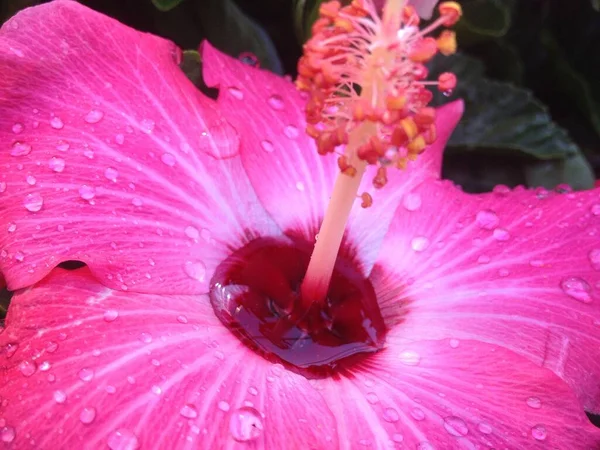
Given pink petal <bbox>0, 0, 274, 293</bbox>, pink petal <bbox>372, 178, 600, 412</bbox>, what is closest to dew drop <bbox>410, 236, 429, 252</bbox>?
pink petal <bbox>372, 178, 600, 412</bbox>

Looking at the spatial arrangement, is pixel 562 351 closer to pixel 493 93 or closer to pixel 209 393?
pixel 209 393

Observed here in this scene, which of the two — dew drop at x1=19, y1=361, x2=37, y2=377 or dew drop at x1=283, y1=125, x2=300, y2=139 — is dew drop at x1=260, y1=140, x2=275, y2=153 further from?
dew drop at x1=19, y1=361, x2=37, y2=377

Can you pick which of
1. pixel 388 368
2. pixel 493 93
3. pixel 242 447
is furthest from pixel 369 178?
pixel 242 447

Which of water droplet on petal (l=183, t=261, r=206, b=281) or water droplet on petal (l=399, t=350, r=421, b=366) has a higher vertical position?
water droplet on petal (l=183, t=261, r=206, b=281)

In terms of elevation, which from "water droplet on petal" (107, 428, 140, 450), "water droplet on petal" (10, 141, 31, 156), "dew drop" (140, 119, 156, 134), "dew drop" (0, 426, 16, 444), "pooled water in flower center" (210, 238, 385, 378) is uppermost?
"dew drop" (140, 119, 156, 134)

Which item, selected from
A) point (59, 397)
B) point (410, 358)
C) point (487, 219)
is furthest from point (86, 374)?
point (487, 219)

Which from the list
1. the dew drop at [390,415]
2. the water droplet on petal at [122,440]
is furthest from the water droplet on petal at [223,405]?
the dew drop at [390,415]

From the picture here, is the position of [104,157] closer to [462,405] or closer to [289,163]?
[289,163]
